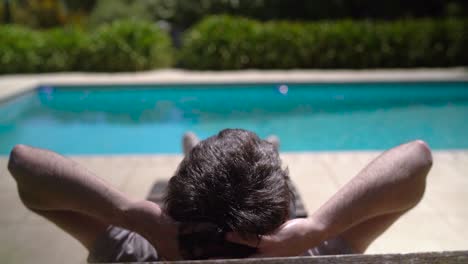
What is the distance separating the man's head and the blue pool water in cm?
324

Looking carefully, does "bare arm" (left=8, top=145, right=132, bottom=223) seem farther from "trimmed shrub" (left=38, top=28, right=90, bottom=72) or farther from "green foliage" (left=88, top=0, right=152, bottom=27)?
"green foliage" (left=88, top=0, right=152, bottom=27)

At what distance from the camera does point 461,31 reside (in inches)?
390

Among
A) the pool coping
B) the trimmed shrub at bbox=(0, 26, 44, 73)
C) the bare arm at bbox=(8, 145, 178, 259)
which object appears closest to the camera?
the bare arm at bbox=(8, 145, 178, 259)

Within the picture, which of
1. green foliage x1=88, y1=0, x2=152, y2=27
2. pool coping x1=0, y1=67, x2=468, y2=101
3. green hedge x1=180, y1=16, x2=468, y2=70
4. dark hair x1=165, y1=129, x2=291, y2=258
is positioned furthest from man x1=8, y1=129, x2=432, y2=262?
green foliage x1=88, y1=0, x2=152, y2=27

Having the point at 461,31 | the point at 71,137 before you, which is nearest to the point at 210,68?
the point at 71,137

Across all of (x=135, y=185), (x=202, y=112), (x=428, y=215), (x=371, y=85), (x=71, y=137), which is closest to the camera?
(x=428, y=215)

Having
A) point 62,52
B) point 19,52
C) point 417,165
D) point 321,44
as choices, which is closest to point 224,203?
point 417,165

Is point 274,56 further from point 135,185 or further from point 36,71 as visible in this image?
point 135,185

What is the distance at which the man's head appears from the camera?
1139 mm

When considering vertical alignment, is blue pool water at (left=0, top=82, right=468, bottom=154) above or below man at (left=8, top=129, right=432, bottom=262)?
below

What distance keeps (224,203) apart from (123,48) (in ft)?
29.4

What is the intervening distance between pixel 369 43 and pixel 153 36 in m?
4.65

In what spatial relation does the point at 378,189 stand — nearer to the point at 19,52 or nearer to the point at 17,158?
the point at 17,158

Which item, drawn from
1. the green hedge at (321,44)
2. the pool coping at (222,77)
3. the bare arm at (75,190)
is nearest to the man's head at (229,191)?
the bare arm at (75,190)
